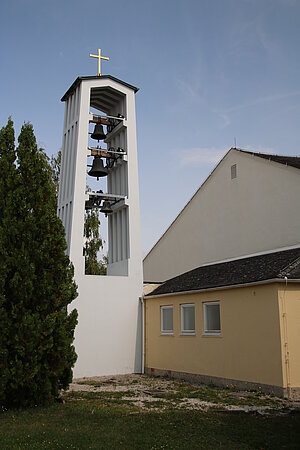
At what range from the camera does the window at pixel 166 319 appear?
18172 millimetres

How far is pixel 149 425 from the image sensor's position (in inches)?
344

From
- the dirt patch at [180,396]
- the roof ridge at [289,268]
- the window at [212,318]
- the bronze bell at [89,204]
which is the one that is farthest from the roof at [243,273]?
the bronze bell at [89,204]

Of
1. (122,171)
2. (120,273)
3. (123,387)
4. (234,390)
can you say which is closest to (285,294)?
(234,390)

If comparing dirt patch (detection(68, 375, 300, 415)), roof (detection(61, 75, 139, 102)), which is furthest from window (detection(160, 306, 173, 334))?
roof (detection(61, 75, 139, 102))

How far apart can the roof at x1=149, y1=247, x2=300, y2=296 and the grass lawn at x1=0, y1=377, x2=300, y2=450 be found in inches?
130

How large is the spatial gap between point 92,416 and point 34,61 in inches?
340

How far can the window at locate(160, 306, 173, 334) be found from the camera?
1817 centimetres

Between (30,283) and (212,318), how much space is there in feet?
23.4

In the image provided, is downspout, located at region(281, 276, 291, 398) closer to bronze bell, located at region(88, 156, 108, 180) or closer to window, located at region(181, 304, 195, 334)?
window, located at region(181, 304, 195, 334)

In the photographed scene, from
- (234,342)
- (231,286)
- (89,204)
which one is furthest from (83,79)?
(234,342)

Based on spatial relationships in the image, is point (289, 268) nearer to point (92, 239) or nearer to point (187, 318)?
point (187, 318)

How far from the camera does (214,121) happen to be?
15.1 m

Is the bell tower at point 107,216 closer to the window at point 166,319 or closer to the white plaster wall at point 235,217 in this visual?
the window at point 166,319

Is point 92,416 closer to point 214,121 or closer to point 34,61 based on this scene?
point 34,61
